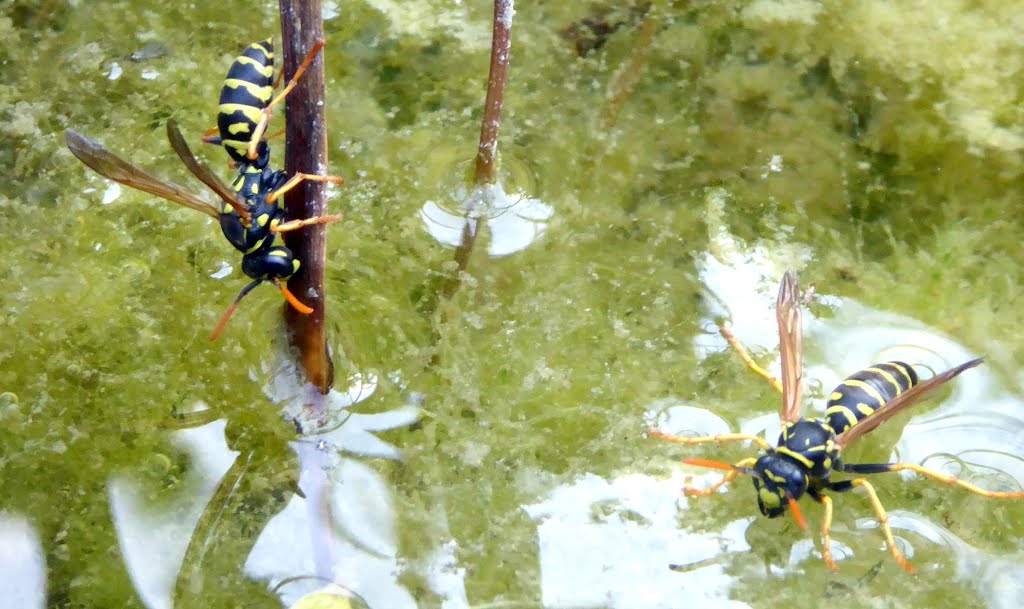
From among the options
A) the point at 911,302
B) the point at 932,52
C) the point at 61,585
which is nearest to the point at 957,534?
the point at 911,302

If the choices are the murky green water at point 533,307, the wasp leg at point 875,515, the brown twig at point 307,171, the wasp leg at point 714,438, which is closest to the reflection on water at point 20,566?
the murky green water at point 533,307

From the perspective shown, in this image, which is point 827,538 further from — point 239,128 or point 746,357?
point 239,128

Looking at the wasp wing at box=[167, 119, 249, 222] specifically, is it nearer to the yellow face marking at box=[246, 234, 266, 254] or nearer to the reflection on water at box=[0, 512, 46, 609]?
the yellow face marking at box=[246, 234, 266, 254]

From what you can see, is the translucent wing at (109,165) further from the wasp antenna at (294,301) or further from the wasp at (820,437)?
the wasp at (820,437)

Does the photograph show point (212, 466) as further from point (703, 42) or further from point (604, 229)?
point (703, 42)

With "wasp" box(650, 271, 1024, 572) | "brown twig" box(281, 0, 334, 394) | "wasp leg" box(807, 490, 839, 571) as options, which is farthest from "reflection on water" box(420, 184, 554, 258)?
"wasp leg" box(807, 490, 839, 571)

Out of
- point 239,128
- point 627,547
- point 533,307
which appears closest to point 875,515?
point 627,547

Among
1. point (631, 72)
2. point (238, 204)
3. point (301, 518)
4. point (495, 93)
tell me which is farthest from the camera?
point (631, 72)

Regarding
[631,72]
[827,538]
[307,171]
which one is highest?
[631,72]
